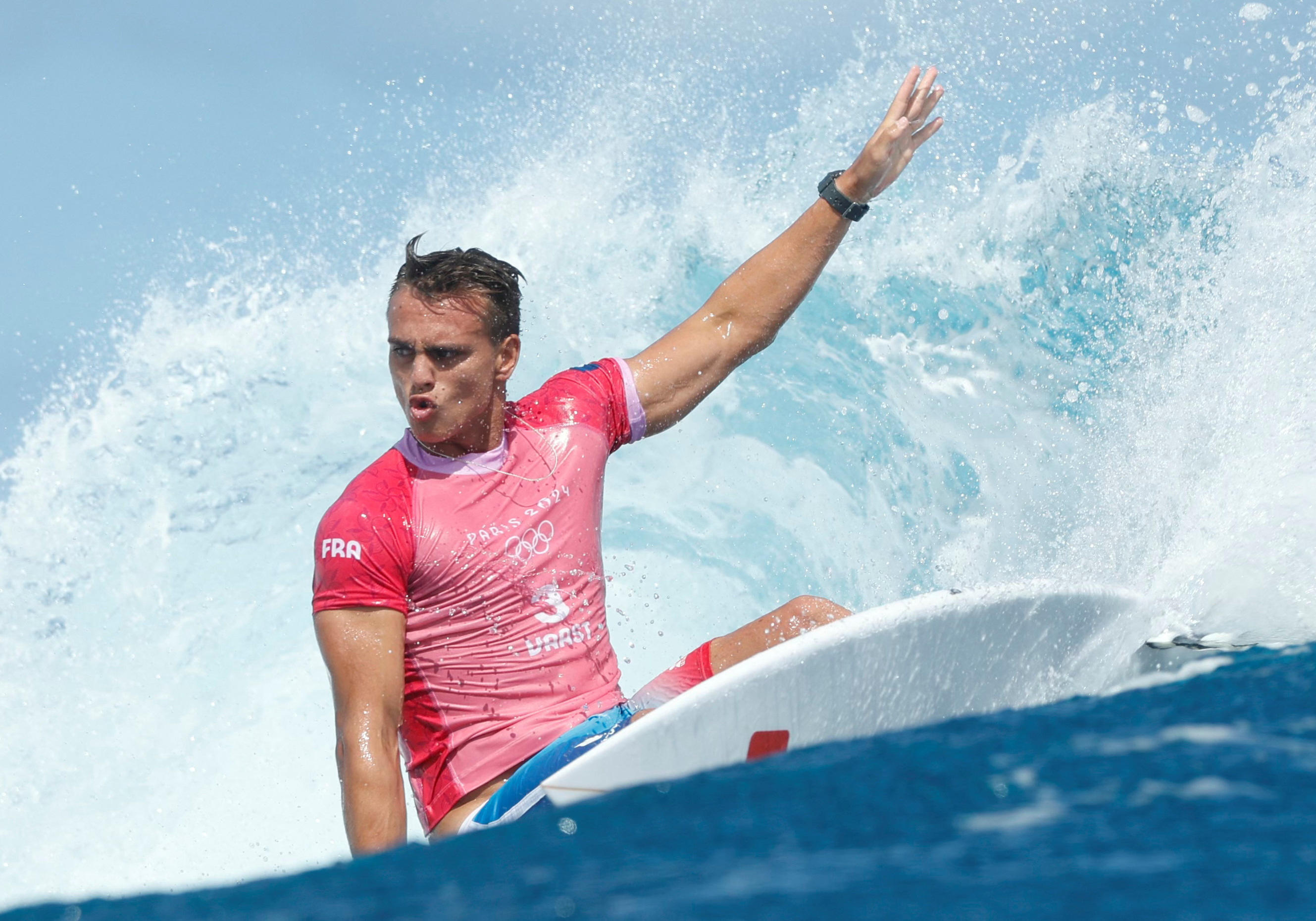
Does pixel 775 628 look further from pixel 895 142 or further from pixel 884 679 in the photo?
pixel 895 142

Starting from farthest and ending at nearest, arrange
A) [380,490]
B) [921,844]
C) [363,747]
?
[380,490] < [363,747] < [921,844]

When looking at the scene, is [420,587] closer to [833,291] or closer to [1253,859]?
[1253,859]

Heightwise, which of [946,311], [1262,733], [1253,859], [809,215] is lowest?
[1253,859]

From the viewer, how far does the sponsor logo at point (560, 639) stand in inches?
114

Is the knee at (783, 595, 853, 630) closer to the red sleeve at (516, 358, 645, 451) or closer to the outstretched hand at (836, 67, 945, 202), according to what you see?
the red sleeve at (516, 358, 645, 451)

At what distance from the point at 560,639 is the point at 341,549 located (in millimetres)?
586

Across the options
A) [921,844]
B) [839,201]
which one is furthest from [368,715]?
[839,201]

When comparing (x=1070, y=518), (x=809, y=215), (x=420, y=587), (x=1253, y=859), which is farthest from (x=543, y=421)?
(x=1070, y=518)

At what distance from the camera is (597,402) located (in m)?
3.23

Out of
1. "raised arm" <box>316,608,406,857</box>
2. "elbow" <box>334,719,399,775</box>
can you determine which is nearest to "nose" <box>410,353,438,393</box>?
"raised arm" <box>316,608,406,857</box>

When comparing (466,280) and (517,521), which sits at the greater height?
(466,280)

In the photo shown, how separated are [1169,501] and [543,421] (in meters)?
2.84

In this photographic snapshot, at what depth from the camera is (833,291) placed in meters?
7.77

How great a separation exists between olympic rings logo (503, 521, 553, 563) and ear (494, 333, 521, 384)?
15.8 inches
